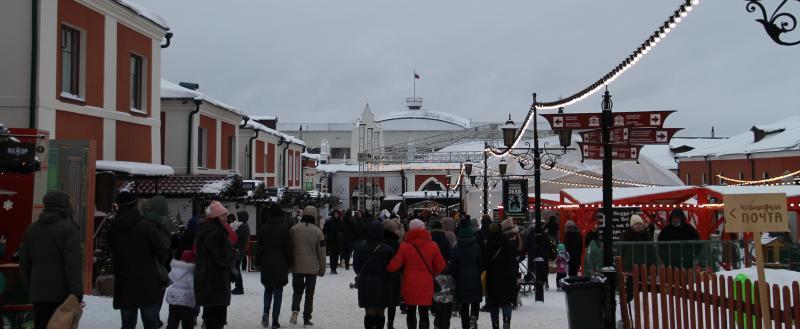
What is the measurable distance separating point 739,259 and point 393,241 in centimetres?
1021

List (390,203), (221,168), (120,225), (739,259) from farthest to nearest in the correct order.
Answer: (390,203)
(221,168)
(739,259)
(120,225)

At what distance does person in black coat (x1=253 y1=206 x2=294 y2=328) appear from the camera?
37.8 feet

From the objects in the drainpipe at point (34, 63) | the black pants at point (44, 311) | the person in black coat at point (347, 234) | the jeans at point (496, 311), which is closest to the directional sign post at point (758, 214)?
the jeans at point (496, 311)

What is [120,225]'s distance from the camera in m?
8.44

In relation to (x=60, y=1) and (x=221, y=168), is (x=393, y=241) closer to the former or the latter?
(x=60, y=1)

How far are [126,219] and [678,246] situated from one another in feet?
33.6

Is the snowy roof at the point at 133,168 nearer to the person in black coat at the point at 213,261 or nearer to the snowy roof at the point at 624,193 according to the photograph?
the person in black coat at the point at 213,261

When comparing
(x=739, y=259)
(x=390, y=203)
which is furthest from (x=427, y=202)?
(x=739, y=259)

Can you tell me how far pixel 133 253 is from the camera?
8438mm

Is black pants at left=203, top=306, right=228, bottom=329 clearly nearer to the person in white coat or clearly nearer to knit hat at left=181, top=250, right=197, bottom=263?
the person in white coat

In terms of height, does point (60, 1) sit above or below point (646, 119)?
above

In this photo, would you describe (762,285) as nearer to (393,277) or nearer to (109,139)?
(393,277)

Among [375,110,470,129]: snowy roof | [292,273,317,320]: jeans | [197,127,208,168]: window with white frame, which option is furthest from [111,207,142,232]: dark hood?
[375,110,470,129]: snowy roof

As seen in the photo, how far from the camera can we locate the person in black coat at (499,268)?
37.8ft
